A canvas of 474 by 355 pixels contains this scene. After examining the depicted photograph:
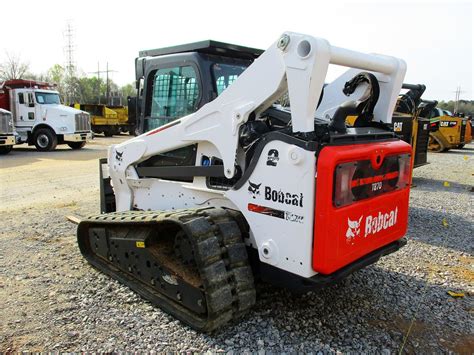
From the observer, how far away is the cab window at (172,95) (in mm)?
3986

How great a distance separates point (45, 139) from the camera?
57.1 feet

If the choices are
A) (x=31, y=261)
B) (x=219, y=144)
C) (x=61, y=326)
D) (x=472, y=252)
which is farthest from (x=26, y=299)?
(x=472, y=252)

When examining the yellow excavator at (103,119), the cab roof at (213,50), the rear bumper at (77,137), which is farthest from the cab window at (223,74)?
the yellow excavator at (103,119)

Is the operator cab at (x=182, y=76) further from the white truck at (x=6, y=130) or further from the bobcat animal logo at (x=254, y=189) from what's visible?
the white truck at (x=6, y=130)

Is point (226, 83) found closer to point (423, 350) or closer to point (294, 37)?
point (294, 37)

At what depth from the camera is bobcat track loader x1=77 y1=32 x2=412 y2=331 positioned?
2.86 meters

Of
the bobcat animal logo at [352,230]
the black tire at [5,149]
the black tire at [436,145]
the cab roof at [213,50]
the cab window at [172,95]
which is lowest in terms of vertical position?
the black tire at [5,149]

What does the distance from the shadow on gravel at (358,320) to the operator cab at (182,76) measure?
1.97m

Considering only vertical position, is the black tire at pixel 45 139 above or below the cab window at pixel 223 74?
below

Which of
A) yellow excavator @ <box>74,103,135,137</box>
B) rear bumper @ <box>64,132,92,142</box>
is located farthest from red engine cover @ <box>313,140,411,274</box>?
yellow excavator @ <box>74,103,135,137</box>

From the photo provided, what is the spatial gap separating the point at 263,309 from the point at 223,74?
222 centimetres

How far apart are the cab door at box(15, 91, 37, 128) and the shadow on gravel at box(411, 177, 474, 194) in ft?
49.7

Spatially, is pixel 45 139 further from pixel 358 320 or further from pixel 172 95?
pixel 358 320

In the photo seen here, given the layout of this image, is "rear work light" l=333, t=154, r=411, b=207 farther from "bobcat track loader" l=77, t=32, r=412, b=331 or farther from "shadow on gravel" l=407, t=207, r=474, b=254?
"shadow on gravel" l=407, t=207, r=474, b=254
